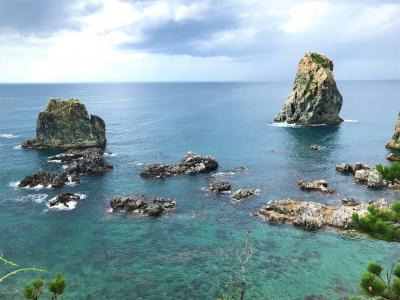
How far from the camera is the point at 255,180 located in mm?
85250

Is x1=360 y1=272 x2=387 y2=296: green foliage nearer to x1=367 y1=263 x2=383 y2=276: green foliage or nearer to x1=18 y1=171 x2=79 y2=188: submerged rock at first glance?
x1=367 y1=263 x2=383 y2=276: green foliage

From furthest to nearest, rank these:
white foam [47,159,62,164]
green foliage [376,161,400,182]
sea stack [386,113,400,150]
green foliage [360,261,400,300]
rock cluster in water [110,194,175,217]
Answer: sea stack [386,113,400,150], white foam [47,159,62,164], rock cluster in water [110,194,175,217], green foliage [376,161,400,182], green foliage [360,261,400,300]

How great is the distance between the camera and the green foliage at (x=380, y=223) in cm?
1916

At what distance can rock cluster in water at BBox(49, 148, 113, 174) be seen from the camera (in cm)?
9112

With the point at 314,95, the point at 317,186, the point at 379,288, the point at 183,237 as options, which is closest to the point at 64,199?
the point at 183,237

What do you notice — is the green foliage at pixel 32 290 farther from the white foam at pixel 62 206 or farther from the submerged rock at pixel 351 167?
the submerged rock at pixel 351 167

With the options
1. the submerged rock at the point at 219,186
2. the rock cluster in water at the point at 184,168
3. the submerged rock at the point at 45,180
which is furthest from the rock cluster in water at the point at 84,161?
the submerged rock at the point at 219,186

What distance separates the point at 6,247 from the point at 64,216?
11.9 m

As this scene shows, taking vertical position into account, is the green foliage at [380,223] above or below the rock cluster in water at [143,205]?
above

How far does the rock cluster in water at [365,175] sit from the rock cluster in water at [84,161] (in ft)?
174

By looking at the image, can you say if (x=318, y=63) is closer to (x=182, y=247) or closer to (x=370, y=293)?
(x=182, y=247)

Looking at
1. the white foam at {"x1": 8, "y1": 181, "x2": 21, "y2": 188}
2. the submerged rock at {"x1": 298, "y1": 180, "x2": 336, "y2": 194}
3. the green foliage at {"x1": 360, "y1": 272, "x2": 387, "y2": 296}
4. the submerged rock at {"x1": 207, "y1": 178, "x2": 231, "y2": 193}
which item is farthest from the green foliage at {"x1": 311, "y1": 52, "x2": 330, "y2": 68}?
the green foliage at {"x1": 360, "y1": 272, "x2": 387, "y2": 296}

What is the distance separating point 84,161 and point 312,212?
54224mm

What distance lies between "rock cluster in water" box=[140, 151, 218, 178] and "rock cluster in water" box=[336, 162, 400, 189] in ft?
95.0
